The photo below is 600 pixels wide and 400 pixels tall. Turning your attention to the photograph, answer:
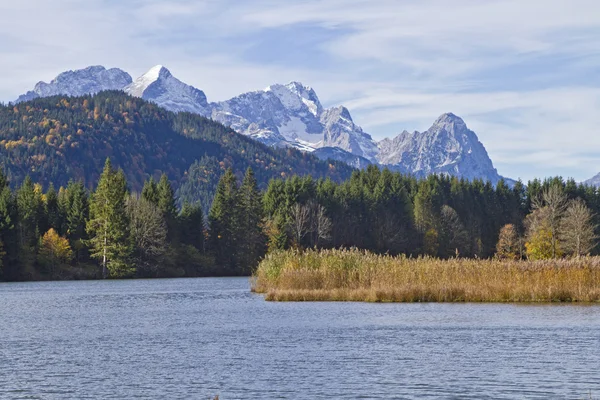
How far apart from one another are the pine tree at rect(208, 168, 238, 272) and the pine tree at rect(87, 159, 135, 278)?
24741 millimetres

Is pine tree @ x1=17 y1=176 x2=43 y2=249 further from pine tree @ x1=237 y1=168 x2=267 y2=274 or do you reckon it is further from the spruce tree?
pine tree @ x1=237 y1=168 x2=267 y2=274

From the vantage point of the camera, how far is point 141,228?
137 metres

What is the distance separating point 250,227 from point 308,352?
116 metres

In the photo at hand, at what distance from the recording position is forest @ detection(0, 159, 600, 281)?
129750mm

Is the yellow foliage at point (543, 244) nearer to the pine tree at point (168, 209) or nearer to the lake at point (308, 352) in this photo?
the pine tree at point (168, 209)

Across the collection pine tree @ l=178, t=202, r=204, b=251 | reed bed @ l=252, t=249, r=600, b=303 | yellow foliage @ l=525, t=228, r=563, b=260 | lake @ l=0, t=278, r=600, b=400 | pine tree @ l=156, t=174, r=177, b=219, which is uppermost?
pine tree @ l=156, t=174, r=177, b=219

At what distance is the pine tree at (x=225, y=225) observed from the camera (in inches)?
6033

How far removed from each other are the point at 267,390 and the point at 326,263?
1487 inches

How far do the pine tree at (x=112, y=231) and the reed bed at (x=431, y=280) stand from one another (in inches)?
2468

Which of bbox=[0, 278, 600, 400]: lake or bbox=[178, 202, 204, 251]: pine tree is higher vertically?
bbox=[178, 202, 204, 251]: pine tree

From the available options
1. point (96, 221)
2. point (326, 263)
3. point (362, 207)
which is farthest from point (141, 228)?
point (326, 263)

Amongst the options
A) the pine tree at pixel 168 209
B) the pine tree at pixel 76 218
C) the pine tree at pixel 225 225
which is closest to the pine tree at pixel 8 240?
the pine tree at pixel 76 218

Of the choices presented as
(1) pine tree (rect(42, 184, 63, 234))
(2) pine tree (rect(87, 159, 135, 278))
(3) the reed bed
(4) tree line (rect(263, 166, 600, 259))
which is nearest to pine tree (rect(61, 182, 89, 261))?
(1) pine tree (rect(42, 184, 63, 234))

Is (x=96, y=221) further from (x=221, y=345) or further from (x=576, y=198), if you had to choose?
(x=576, y=198)
